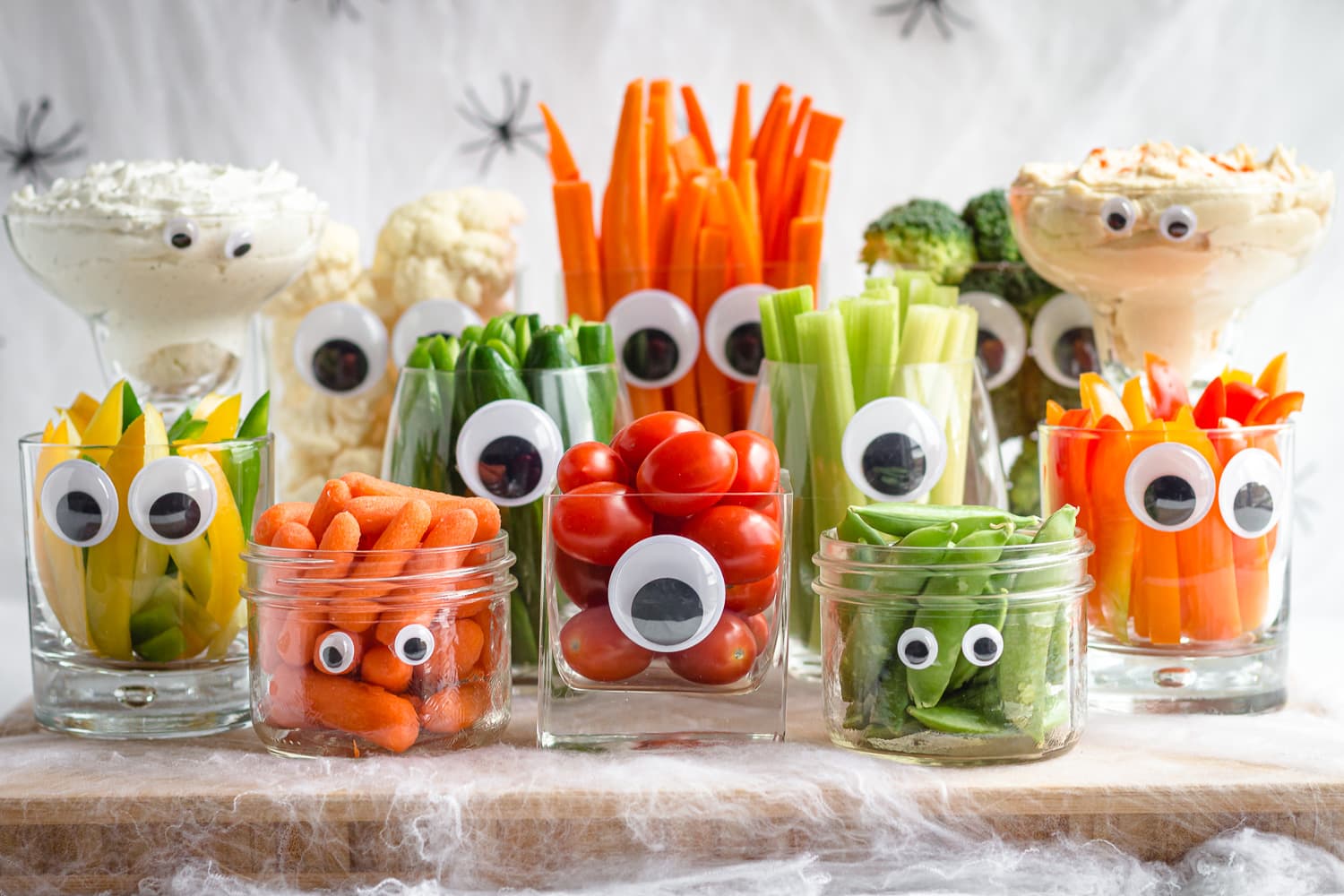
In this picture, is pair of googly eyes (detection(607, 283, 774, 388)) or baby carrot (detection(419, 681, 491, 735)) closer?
baby carrot (detection(419, 681, 491, 735))

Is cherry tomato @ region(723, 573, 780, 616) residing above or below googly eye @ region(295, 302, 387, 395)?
below

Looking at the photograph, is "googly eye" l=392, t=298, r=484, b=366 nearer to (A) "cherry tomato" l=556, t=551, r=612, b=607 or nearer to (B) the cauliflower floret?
(B) the cauliflower floret

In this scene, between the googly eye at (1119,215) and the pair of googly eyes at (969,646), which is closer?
the pair of googly eyes at (969,646)

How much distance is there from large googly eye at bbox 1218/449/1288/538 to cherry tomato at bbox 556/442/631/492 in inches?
16.6

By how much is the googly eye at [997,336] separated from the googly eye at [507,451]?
0.49 m

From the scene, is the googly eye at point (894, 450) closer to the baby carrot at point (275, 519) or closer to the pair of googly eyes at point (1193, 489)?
the pair of googly eyes at point (1193, 489)

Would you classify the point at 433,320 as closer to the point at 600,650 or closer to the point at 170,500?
the point at 170,500

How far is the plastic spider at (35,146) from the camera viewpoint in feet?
5.37

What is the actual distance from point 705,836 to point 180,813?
0.32 m

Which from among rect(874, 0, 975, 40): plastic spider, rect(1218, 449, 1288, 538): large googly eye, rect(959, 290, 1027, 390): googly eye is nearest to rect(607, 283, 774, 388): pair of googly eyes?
rect(959, 290, 1027, 390): googly eye

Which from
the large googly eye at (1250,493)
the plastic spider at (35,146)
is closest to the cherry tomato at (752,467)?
the large googly eye at (1250,493)

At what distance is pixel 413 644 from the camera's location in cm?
87

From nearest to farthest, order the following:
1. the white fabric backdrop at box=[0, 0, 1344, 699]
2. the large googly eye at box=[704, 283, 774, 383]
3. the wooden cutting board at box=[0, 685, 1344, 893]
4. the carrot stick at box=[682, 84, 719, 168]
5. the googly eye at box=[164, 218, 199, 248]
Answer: the wooden cutting board at box=[0, 685, 1344, 893] → the googly eye at box=[164, 218, 199, 248] → the large googly eye at box=[704, 283, 774, 383] → the carrot stick at box=[682, 84, 719, 168] → the white fabric backdrop at box=[0, 0, 1344, 699]

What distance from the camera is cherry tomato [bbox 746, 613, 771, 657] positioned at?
0.91 meters
